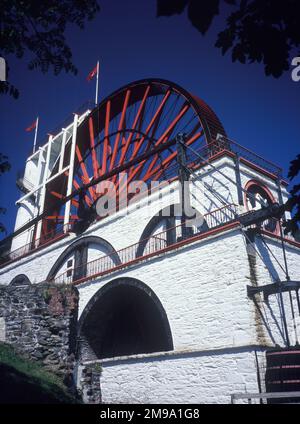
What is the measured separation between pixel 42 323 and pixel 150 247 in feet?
15.5

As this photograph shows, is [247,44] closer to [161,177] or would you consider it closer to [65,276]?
[161,177]

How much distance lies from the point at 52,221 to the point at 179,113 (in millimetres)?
11704

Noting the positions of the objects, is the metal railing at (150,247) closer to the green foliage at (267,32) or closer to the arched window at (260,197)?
the arched window at (260,197)

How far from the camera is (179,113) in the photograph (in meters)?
16.6

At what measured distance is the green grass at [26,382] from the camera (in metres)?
7.86

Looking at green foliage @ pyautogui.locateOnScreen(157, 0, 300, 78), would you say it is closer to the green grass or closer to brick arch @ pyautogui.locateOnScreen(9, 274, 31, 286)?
the green grass

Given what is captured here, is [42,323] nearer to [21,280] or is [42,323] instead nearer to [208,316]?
[208,316]

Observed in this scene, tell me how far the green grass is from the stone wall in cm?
44

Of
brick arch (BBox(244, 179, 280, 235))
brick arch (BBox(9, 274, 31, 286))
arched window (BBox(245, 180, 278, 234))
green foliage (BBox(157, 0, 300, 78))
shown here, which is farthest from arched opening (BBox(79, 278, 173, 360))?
green foliage (BBox(157, 0, 300, 78))

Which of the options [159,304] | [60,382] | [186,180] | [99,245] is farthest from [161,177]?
[60,382]

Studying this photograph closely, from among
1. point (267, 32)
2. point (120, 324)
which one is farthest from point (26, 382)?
point (267, 32)

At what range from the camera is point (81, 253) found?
1584cm

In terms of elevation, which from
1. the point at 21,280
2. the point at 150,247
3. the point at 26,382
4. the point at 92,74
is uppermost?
the point at 92,74

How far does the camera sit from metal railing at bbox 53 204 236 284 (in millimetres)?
10617
